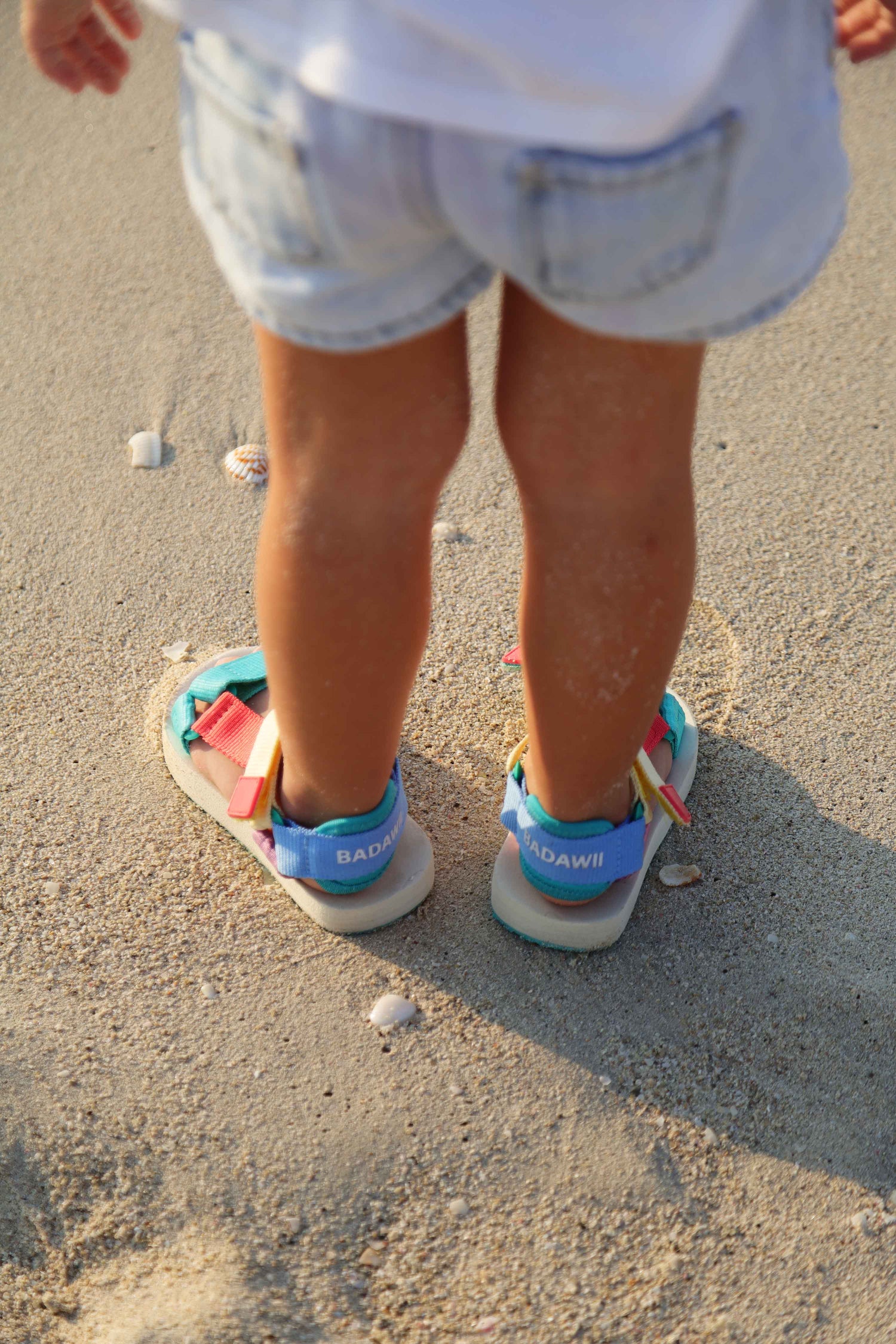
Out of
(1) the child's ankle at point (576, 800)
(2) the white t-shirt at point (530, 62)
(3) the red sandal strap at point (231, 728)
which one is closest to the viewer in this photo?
(2) the white t-shirt at point (530, 62)

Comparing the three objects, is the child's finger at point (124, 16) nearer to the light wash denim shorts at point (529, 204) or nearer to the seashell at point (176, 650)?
the light wash denim shorts at point (529, 204)

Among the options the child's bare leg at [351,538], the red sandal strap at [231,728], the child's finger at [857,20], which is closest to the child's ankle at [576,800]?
the child's bare leg at [351,538]

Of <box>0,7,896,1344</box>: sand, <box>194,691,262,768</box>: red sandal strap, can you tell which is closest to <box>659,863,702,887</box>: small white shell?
<box>0,7,896,1344</box>: sand

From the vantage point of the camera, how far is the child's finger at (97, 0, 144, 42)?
1.25 metres

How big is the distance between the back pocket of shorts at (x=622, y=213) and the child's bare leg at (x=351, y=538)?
24cm

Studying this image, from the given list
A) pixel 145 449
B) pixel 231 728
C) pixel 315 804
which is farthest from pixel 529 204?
pixel 145 449

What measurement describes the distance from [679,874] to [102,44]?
1304mm

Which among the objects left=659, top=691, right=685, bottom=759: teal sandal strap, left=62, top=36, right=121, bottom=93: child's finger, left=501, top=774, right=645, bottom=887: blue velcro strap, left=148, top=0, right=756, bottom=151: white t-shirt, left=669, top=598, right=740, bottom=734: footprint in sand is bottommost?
left=669, top=598, right=740, bottom=734: footprint in sand

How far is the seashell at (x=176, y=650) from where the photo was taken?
1.95 metres

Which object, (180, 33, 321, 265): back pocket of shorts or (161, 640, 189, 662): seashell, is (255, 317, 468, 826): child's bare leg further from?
(161, 640, 189, 662): seashell

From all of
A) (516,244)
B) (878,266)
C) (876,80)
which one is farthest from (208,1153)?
(876,80)

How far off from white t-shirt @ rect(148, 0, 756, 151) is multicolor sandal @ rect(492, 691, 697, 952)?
0.88 meters

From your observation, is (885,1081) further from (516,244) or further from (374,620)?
(516,244)

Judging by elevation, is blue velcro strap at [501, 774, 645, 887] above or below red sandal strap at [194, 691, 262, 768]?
below
